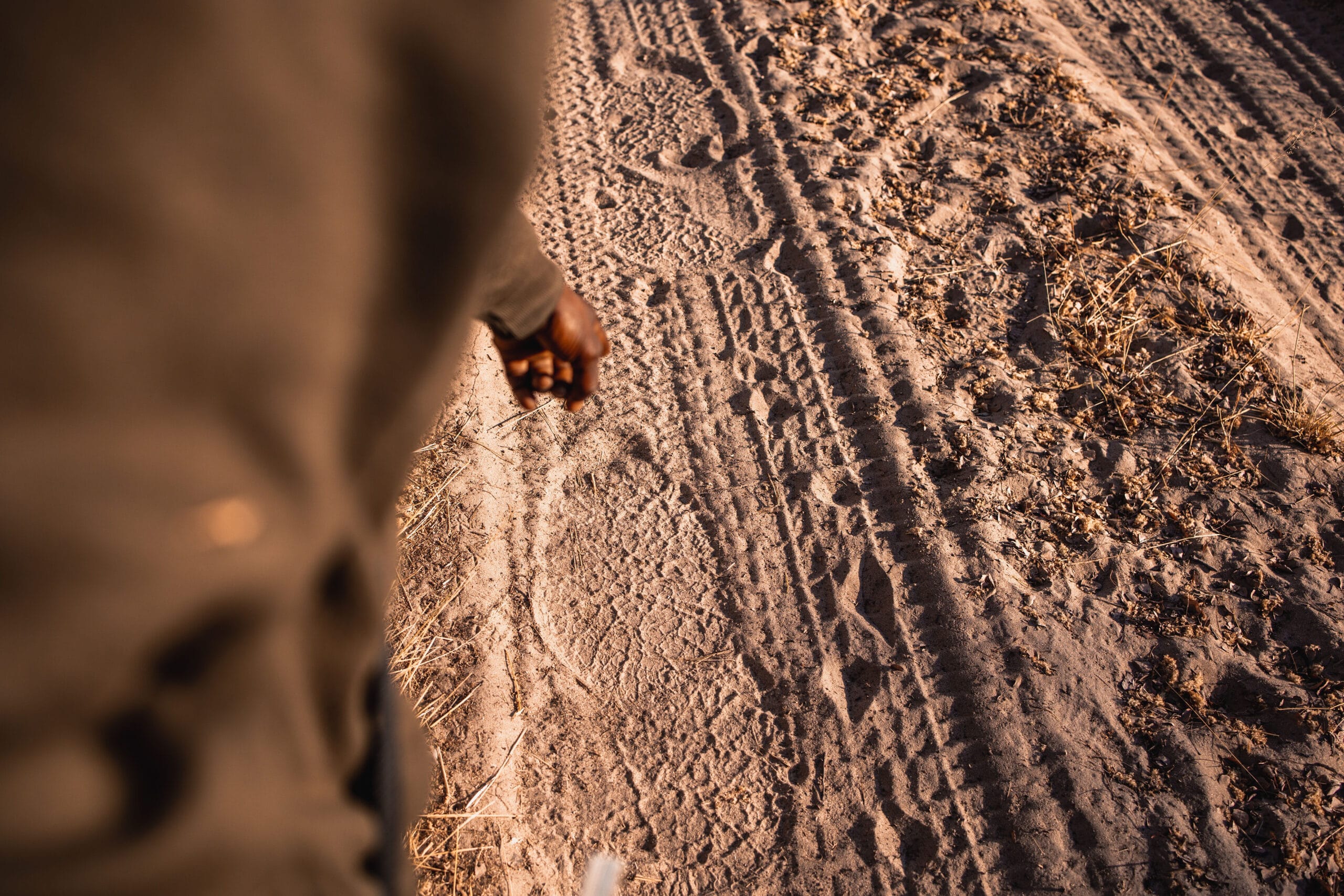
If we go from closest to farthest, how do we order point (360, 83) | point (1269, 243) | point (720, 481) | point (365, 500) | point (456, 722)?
point (360, 83), point (365, 500), point (456, 722), point (720, 481), point (1269, 243)

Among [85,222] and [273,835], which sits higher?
[85,222]

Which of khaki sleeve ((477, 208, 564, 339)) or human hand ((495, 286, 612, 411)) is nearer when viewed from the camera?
khaki sleeve ((477, 208, 564, 339))

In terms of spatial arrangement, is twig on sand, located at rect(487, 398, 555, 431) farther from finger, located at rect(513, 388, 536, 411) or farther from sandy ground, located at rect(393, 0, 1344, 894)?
finger, located at rect(513, 388, 536, 411)

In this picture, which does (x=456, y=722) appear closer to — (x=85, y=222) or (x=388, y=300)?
(x=388, y=300)

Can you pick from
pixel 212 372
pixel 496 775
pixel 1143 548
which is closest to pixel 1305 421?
pixel 1143 548

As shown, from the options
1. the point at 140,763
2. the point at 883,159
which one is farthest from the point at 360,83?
the point at 883,159

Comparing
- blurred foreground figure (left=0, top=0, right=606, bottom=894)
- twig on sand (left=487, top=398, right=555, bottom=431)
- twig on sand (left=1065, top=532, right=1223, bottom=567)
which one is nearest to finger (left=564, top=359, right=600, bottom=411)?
blurred foreground figure (left=0, top=0, right=606, bottom=894)

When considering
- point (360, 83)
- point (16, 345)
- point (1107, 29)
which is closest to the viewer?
point (16, 345)
